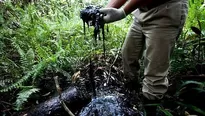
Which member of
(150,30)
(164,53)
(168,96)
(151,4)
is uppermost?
(151,4)

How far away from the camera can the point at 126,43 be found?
3133mm

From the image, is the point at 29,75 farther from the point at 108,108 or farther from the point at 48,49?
the point at 108,108

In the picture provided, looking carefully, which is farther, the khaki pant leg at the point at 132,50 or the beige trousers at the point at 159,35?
the khaki pant leg at the point at 132,50

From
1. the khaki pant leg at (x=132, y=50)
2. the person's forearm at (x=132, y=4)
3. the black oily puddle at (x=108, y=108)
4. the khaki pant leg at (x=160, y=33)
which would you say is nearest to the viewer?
the person's forearm at (x=132, y=4)

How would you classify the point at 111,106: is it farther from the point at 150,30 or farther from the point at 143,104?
the point at 150,30

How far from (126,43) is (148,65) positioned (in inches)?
21.9

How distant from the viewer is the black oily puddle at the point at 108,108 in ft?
8.92

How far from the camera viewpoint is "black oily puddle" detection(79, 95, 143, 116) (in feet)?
8.92

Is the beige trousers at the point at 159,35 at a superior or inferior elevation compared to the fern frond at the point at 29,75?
superior

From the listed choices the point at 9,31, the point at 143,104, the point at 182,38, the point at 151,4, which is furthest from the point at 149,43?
the point at 9,31

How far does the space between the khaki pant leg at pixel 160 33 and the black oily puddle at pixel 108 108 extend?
1.19 ft

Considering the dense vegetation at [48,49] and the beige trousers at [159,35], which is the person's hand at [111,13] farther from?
the dense vegetation at [48,49]

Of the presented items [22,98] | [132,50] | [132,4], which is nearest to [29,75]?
[22,98]

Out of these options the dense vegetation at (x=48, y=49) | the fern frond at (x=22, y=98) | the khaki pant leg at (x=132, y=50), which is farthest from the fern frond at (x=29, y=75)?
the khaki pant leg at (x=132, y=50)
